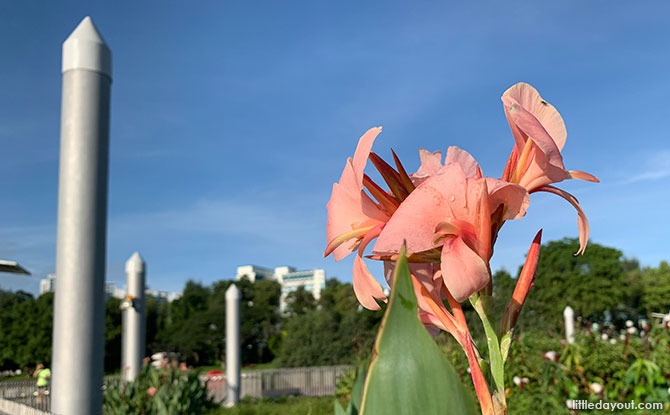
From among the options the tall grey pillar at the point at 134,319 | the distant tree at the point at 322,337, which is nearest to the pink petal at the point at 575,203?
the tall grey pillar at the point at 134,319

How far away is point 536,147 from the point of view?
553mm

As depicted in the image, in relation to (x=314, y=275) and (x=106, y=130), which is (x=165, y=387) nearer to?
(x=106, y=130)

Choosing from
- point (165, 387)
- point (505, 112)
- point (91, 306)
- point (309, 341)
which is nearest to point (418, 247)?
point (505, 112)

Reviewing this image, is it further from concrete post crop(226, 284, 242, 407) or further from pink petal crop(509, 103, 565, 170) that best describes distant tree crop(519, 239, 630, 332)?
pink petal crop(509, 103, 565, 170)

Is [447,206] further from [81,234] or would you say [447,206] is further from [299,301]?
[299,301]

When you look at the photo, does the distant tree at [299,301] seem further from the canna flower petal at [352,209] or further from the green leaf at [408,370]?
the green leaf at [408,370]

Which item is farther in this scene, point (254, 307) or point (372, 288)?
point (254, 307)

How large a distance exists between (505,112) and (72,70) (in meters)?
3.10

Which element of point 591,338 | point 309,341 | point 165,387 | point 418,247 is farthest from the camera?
point 309,341

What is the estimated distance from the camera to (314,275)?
9825 cm

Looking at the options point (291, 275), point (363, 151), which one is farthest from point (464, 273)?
point (291, 275)

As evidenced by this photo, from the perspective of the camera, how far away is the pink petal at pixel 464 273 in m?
0.48

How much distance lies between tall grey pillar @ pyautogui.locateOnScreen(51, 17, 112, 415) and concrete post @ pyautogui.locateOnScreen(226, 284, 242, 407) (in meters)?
7.39

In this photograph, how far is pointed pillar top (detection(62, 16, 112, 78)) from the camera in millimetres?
3102
